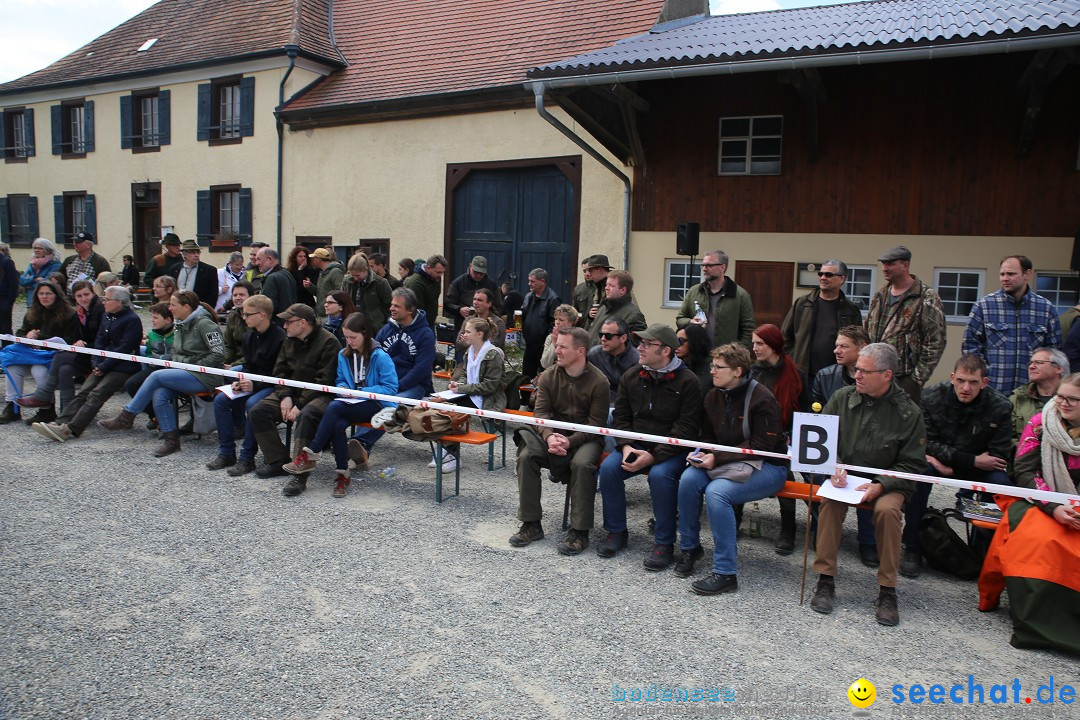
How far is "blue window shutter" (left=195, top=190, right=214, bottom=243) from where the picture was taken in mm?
19484

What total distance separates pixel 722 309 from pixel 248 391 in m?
4.27

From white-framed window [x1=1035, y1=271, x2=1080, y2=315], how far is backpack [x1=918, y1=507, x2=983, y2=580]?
7.37 meters

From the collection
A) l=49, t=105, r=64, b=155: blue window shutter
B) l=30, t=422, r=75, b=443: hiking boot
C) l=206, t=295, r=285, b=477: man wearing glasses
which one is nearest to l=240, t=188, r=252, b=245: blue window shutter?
l=49, t=105, r=64, b=155: blue window shutter

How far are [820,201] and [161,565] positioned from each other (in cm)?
1028

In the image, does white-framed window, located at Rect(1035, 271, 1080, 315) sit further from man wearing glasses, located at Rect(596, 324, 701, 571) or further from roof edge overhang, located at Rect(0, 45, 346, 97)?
roof edge overhang, located at Rect(0, 45, 346, 97)

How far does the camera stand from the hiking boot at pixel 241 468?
6547 mm

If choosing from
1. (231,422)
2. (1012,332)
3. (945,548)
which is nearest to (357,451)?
(231,422)

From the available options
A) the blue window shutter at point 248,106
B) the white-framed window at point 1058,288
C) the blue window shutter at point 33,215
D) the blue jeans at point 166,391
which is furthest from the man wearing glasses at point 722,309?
the blue window shutter at point 33,215

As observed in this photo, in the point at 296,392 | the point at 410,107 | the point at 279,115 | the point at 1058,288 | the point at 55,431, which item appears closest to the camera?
the point at 296,392

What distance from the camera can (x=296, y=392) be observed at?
6.68 m

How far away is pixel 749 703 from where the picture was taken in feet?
11.0

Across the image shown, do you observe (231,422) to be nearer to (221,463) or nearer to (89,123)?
(221,463)

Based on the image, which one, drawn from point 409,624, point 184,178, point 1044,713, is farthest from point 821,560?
point 184,178

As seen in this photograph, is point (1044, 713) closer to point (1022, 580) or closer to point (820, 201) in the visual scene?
point (1022, 580)
